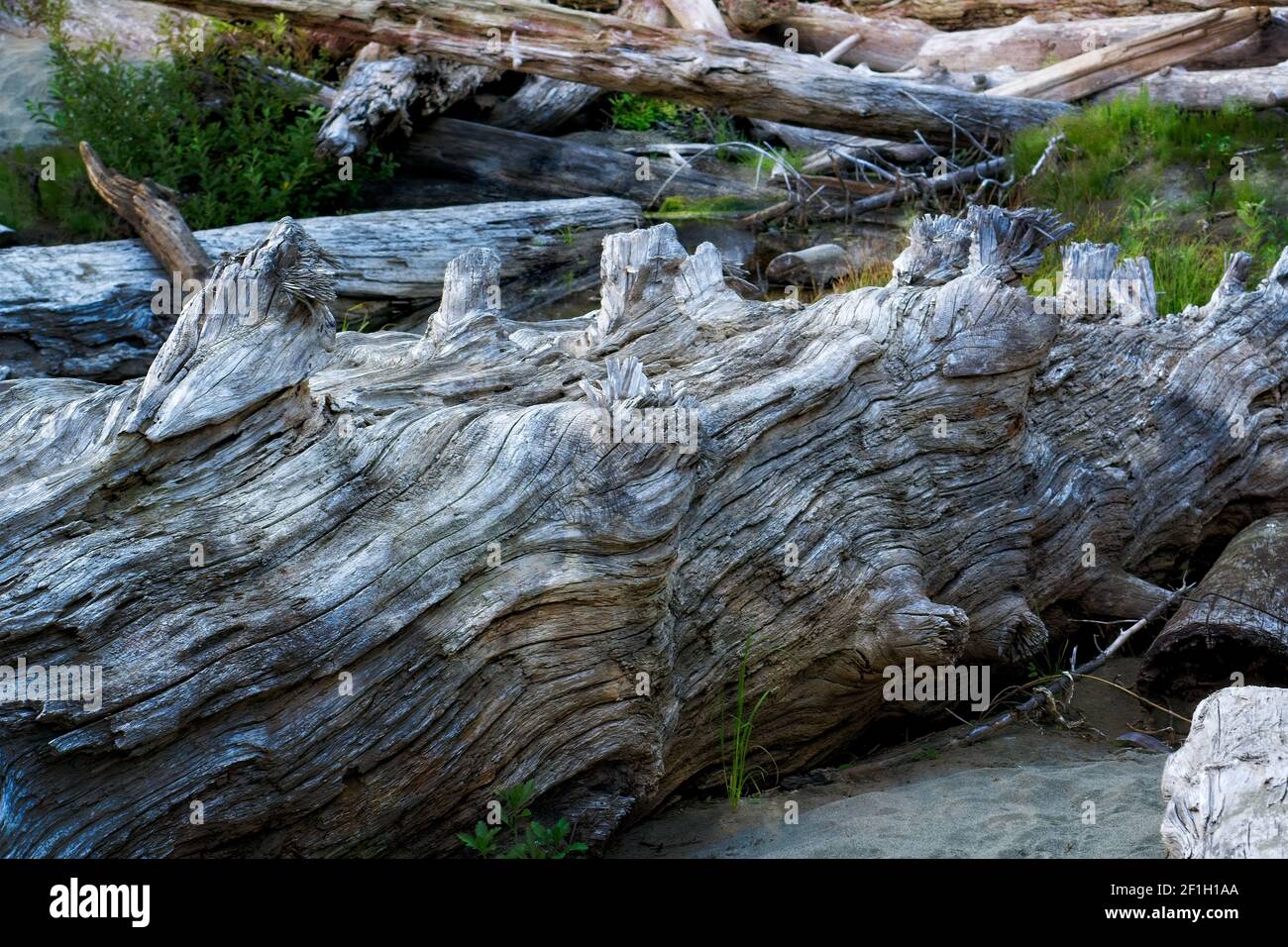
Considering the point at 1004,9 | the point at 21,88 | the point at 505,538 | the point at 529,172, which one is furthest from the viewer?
the point at 1004,9

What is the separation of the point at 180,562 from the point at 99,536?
0.24 metres

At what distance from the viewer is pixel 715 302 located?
225 inches

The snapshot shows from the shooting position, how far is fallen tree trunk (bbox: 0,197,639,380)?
7707mm

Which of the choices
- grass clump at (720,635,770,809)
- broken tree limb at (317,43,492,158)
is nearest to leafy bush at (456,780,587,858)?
grass clump at (720,635,770,809)

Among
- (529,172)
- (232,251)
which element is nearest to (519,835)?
(232,251)

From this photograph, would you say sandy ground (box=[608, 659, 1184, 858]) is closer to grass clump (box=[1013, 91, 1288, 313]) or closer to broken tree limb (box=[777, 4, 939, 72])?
grass clump (box=[1013, 91, 1288, 313])

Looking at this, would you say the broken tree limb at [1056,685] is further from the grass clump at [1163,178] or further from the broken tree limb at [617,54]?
the broken tree limb at [617,54]

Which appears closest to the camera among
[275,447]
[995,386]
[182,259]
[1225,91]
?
[275,447]

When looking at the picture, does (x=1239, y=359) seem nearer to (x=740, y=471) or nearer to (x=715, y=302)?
(x=715, y=302)

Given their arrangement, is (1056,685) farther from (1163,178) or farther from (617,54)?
(617,54)

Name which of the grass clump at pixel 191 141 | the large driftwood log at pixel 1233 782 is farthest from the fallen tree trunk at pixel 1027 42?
the large driftwood log at pixel 1233 782

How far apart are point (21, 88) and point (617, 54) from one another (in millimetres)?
5167

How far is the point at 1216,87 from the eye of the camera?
35.2 feet
